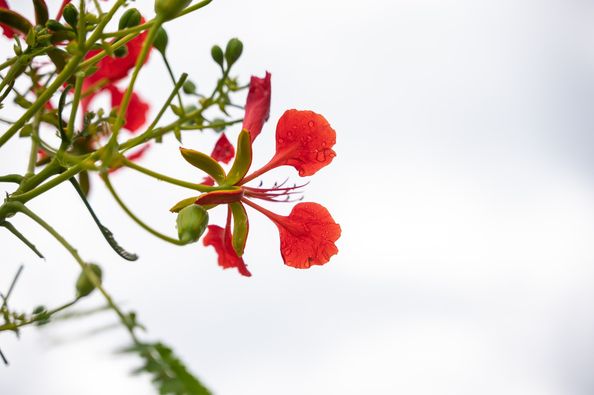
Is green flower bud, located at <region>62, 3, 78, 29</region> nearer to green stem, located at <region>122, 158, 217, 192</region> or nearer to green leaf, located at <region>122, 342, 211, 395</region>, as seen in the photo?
green stem, located at <region>122, 158, 217, 192</region>

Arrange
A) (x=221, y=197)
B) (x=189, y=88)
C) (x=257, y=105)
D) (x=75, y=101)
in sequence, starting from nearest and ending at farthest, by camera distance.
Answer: (x=75, y=101) → (x=221, y=197) → (x=257, y=105) → (x=189, y=88)

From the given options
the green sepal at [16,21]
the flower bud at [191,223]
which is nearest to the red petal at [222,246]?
the flower bud at [191,223]

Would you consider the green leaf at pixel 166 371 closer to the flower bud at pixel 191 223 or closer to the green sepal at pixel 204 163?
the flower bud at pixel 191 223

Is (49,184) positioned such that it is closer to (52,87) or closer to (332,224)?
(52,87)

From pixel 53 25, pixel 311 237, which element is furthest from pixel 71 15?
pixel 311 237

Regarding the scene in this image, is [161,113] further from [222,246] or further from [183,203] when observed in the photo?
[222,246]

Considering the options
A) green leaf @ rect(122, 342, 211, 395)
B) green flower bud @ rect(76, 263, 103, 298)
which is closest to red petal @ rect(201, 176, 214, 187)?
green flower bud @ rect(76, 263, 103, 298)
